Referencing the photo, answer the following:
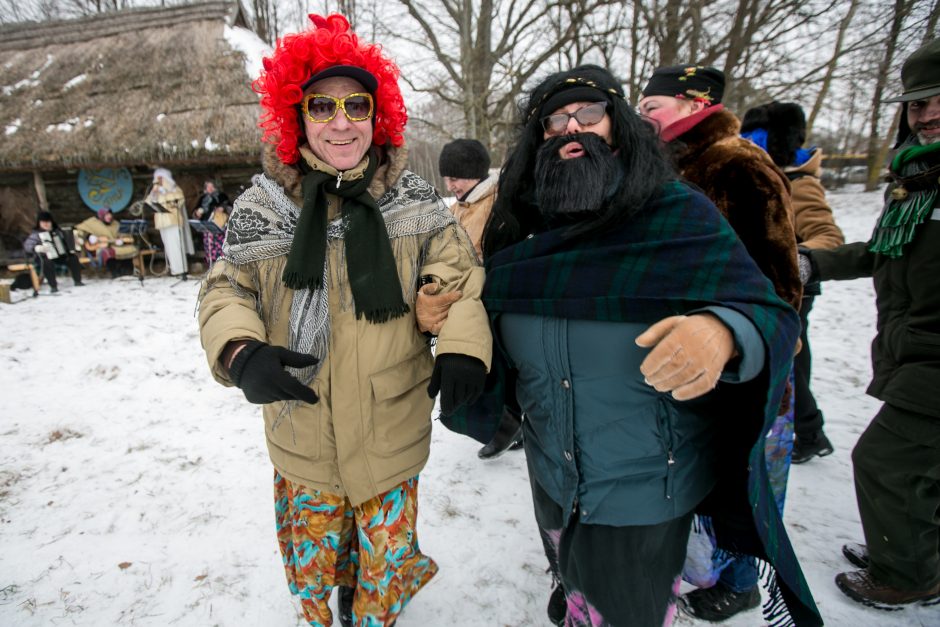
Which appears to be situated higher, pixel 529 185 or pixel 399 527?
pixel 529 185

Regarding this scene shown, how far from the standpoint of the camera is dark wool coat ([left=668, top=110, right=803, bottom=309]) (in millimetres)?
1587

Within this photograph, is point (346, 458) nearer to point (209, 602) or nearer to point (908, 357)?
point (209, 602)

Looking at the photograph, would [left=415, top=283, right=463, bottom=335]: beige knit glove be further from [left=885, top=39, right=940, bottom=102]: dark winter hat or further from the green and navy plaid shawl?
[left=885, top=39, right=940, bottom=102]: dark winter hat

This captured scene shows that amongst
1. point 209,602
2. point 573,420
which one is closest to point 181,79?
point 209,602

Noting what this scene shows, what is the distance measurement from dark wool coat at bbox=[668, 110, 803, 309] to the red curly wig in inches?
45.9

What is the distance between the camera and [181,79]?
928 centimetres

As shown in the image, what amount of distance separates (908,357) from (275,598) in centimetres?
292

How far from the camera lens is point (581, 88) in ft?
4.29

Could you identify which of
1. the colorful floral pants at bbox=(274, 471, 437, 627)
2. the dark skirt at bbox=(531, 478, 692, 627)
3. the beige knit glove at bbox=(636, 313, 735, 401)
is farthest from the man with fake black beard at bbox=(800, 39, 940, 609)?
the colorful floral pants at bbox=(274, 471, 437, 627)

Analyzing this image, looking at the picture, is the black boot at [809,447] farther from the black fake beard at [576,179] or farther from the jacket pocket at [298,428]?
the jacket pocket at [298,428]

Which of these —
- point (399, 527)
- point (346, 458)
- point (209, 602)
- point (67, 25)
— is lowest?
point (209, 602)

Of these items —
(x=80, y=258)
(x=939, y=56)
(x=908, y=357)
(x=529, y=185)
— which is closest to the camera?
(x=529, y=185)

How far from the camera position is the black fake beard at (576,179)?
1213 millimetres

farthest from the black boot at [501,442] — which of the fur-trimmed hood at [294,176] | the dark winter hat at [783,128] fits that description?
the dark winter hat at [783,128]
